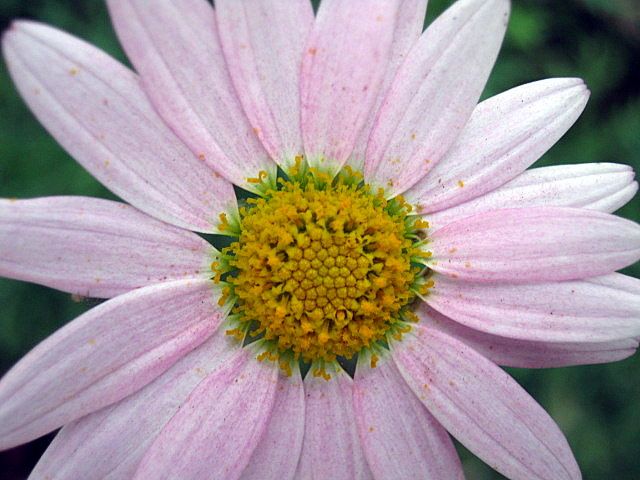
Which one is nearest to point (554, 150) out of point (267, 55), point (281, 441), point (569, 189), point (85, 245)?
point (569, 189)

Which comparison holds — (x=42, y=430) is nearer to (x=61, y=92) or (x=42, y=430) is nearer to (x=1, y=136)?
(x=61, y=92)

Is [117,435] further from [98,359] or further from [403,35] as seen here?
[403,35]

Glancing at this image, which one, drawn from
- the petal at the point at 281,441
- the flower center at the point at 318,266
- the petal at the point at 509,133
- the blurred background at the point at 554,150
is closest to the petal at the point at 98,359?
the flower center at the point at 318,266

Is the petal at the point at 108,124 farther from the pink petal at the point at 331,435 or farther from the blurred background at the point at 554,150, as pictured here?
the blurred background at the point at 554,150

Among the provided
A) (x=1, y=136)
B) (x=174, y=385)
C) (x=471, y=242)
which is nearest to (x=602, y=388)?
(x=471, y=242)

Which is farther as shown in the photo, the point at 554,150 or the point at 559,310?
the point at 554,150

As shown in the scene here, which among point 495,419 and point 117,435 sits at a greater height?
point 117,435
